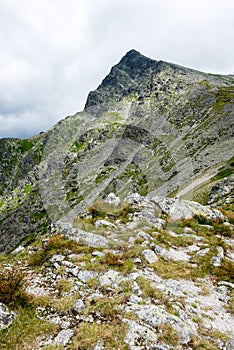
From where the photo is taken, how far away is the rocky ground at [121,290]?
25.9ft

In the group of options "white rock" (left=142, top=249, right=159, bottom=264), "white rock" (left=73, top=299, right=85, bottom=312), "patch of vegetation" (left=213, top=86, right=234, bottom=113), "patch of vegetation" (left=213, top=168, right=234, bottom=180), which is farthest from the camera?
"patch of vegetation" (left=213, top=86, right=234, bottom=113)

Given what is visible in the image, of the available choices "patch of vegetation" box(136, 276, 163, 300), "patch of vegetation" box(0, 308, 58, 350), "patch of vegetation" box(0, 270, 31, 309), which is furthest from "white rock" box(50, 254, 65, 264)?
"patch of vegetation" box(136, 276, 163, 300)

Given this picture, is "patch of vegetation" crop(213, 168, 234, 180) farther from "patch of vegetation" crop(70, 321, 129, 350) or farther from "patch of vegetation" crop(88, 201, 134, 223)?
"patch of vegetation" crop(70, 321, 129, 350)

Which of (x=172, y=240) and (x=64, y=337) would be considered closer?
(x=64, y=337)

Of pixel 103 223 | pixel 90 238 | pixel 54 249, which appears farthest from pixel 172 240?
pixel 54 249

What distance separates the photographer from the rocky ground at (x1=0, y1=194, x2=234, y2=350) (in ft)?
25.9

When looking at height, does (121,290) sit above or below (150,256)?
above

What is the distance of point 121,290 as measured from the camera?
1030cm

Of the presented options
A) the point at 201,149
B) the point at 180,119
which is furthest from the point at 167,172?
the point at 180,119

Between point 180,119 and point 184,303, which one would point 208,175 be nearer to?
point 184,303

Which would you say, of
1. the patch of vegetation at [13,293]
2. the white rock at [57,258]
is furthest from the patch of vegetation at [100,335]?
the white rock at [57,258]

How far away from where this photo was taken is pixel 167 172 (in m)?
124

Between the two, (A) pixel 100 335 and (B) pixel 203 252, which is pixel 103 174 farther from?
(A) pixel 100 335

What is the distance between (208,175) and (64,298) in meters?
78.6
